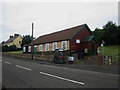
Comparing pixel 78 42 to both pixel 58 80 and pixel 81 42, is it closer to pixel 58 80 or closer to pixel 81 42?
pixel 81 42

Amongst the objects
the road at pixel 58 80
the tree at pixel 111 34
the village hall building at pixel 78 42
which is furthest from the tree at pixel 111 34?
the road at pixel 58 80

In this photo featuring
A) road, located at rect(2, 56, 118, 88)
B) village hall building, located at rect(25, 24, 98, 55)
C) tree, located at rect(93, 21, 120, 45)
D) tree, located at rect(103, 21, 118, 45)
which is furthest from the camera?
tree, located at rect(103, 21, 118, 45)

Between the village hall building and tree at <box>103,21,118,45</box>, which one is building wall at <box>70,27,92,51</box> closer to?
the village hall building

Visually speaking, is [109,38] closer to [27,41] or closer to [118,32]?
[118,32]

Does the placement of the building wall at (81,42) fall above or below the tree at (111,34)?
below

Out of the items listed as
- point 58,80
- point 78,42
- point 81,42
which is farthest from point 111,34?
point 58,80

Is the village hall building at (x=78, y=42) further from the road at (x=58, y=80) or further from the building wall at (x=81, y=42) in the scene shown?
the road at (x=58, y=80)

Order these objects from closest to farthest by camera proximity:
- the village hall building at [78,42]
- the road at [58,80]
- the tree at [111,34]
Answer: the road at [58,80] < the village hall building at [78,42] < the tree at [111,34]

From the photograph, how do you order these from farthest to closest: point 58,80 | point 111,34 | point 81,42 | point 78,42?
1. point 111,34
2. point 81,42
3. point 78,42
4. point 58,80

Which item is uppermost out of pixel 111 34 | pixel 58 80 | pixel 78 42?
pixel 111 34

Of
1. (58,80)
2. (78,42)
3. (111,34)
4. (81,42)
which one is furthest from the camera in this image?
(111,34)

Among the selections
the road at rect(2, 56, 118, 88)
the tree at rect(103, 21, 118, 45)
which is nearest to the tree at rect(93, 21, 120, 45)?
the tree at rect(103, 21, 118, 45)

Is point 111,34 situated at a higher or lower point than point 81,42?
higher

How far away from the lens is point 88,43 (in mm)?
22453
